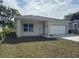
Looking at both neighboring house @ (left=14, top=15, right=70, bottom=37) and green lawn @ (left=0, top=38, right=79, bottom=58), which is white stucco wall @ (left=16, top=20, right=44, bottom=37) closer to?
neighboring house @ (left=14, top=15, right=70, bottom=37)

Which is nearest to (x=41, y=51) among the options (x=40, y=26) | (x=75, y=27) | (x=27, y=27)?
(x=27, y=27)

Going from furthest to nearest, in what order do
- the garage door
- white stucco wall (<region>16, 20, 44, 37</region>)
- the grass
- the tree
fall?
the tree < the garage door < white stucco wall (<region>16, 20, 44, 37</region>) < the grass

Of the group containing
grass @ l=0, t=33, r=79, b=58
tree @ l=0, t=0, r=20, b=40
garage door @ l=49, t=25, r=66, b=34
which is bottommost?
grass @ l=0, t=33, r=79, b=58

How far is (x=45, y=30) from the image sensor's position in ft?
88.6

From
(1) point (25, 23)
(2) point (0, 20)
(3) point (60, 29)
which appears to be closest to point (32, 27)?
(1) point (25, 23)

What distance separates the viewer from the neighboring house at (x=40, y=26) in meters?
25.3

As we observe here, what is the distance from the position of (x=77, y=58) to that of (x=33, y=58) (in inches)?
92.2

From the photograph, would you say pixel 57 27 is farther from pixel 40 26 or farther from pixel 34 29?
pixel 34 29

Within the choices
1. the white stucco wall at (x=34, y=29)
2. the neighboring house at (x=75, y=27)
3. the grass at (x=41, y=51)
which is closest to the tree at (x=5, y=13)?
the neighboring house at (x=75, y=27)

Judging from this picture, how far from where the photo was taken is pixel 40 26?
2702 cm

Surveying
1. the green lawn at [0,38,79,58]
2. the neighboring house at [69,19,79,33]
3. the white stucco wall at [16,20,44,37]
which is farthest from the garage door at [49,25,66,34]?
the green lawn at [0,38,79,58]

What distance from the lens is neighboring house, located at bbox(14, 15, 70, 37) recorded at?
25.3 metres

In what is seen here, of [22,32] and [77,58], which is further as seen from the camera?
[22,32]

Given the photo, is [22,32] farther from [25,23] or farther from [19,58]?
[19,58]
